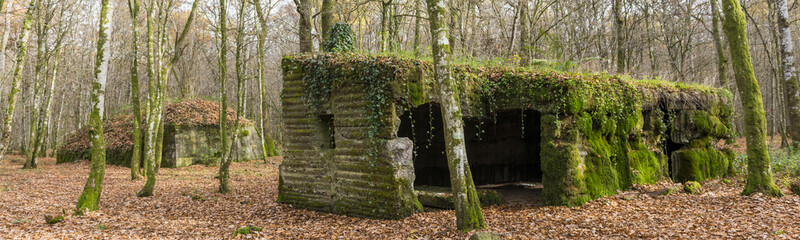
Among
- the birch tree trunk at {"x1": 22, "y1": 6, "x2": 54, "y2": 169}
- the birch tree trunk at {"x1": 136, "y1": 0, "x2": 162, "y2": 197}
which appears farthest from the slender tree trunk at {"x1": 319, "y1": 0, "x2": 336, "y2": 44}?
the birch tree trunk at {"x1": 22, "y1": 6, "x2": 54, "y2": 169}

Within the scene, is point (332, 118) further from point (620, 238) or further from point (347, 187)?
point (620, 238)

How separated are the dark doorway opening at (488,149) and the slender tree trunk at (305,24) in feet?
13.7

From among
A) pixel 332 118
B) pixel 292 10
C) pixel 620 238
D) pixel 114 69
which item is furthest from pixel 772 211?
pixel 114 69

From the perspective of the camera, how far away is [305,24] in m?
12.9

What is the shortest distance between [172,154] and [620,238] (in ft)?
50.0

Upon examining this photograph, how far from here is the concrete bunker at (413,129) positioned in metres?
7.21

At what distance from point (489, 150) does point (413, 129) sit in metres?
4.03

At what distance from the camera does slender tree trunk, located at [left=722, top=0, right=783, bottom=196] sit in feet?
25.1

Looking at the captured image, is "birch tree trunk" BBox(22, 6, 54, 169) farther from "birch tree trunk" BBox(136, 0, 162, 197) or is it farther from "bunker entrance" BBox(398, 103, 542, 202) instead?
"bunker entrance" BBox(398, 103, 542, 202)

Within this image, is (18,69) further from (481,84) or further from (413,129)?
(481,84)

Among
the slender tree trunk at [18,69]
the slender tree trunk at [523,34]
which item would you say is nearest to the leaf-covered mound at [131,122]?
the slender tree trunk at [18,69]

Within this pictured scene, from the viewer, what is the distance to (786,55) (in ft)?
36.9

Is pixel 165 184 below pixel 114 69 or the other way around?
below

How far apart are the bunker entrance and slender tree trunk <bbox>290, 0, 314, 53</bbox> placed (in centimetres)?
416
